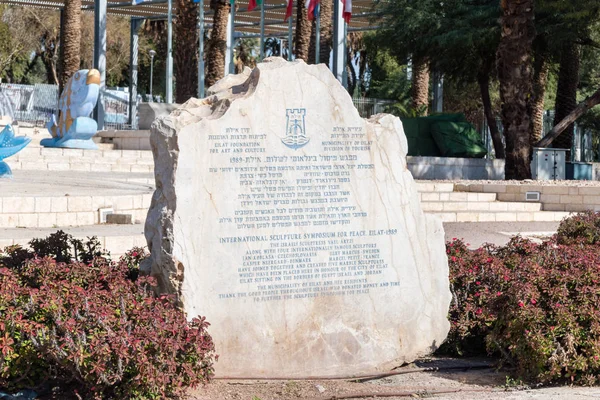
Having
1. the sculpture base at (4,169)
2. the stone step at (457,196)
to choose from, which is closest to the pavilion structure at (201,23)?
the stone step at (457,196)

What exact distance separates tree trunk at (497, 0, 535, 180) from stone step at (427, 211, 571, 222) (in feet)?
12.1

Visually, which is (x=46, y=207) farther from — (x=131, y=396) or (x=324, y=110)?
(x=131, y=396)

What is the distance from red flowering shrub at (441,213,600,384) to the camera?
18.5 ft

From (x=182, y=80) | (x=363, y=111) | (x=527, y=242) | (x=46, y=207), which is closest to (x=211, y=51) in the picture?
(x=182, y=80)

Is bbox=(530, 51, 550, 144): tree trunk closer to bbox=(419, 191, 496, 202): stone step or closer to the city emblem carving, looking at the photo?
bbox=(419, 191, 496, 202): stone step

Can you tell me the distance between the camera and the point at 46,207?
11.5 metres

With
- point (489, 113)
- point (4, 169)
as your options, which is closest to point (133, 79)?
point (489, 113)

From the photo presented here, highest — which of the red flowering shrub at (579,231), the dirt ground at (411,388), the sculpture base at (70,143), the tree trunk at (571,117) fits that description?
the tree trunk at (571,117)

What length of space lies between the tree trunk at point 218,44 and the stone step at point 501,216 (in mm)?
14984

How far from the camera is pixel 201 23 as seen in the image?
33.1 m

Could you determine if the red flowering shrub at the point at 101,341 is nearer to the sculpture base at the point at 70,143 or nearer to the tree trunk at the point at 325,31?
the sculpture base at the point at 70,143

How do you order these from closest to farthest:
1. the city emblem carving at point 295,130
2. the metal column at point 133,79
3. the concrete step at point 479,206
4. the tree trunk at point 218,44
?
1. the city emblem carving at point 295,130
2. the concrete step at point 479,206
3. the tree trunk at point 218,44
4. the metal column at point 133,79

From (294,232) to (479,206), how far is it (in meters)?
11.9

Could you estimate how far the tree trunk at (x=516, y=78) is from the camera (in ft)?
66.2
